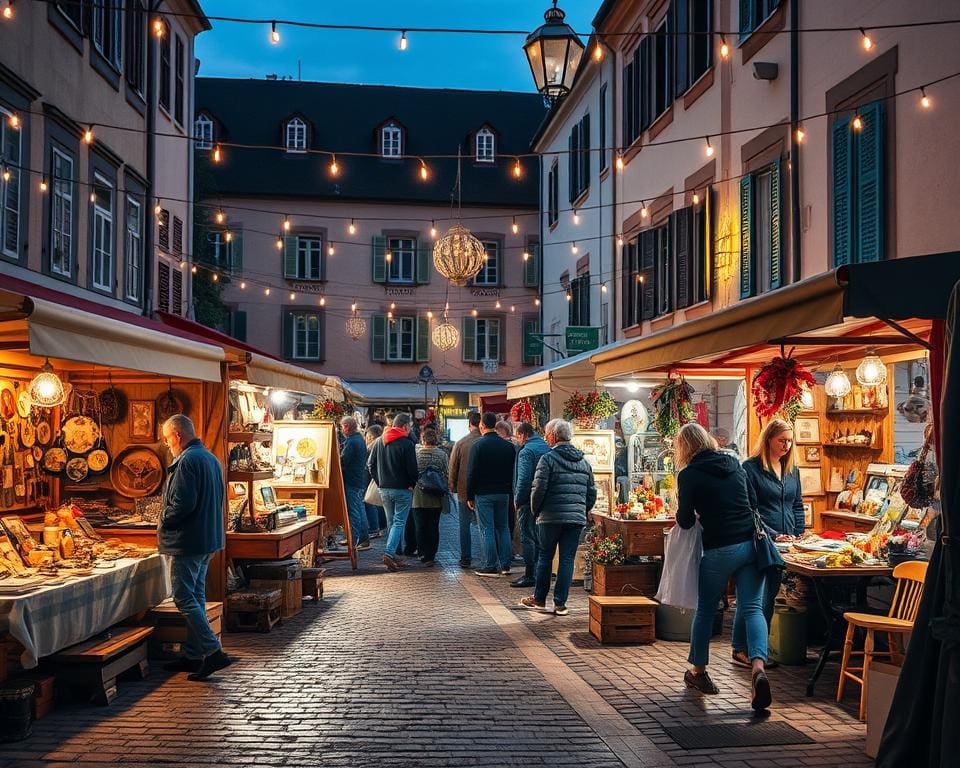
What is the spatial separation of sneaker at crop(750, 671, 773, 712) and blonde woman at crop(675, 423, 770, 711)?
363 millimetres

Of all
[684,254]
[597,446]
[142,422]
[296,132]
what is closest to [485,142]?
[296,132]

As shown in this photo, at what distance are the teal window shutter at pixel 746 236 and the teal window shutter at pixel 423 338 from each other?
23502 millimetres

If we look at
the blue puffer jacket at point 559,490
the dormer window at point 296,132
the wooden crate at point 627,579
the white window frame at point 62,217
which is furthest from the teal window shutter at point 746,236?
the dormer window at point 296,132

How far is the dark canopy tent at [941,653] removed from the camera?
3.92m

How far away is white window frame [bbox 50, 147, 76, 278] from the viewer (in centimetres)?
1466

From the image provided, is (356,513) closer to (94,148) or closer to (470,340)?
(94,148)

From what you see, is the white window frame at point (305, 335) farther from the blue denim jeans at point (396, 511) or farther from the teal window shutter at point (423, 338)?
the blue denim jeans at point (396, 511)

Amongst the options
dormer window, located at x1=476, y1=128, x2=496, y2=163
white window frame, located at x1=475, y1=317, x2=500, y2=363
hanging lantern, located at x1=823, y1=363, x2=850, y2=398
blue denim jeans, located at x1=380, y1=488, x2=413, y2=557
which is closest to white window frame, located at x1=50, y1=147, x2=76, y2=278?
blue denim jeans, located at x1=380, y1=488, x2=413, y2=557

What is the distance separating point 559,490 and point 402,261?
28.3 m

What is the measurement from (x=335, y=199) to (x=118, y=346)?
31144 mm

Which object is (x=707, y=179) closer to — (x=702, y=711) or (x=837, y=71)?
(x=837, y=71)

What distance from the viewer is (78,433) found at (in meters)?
9.85

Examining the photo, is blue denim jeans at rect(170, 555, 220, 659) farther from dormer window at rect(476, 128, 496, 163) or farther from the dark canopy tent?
dormer window at rect(476, 128, 496, 163)

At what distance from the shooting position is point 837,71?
12.1 meters
